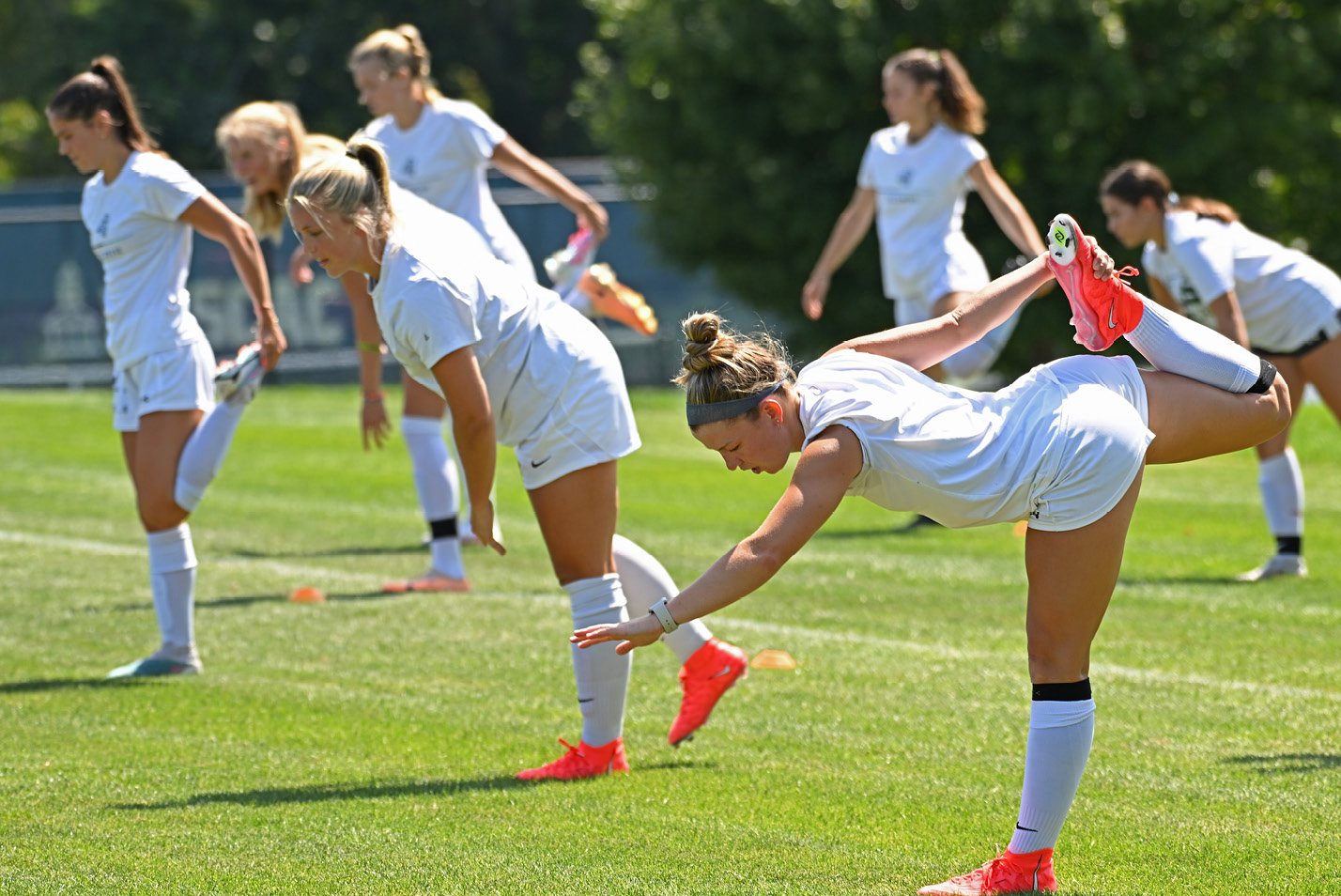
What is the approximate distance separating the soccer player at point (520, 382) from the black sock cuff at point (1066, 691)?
1.63 m

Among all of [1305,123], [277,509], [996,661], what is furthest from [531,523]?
[1305,123]

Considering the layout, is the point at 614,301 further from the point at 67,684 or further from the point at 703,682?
the point at 67,684

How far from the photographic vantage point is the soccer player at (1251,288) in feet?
27.1

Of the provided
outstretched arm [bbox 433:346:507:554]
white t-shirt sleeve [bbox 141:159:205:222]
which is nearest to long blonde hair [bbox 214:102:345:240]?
white t-shirt sleeve [bbox 141:159:205:222]

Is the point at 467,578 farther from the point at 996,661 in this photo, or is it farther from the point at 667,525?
the point at 996,661

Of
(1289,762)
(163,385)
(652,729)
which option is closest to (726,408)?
(652,729)

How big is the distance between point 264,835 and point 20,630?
3.59m

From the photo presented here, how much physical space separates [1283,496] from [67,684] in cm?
599

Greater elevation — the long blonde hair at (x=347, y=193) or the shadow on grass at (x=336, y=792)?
the long blonde hair at (x=347, y=193)

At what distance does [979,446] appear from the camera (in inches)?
160

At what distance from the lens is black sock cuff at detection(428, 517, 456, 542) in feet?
29.2

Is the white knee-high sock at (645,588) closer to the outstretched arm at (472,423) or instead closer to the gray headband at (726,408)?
the outstretched arm at (472,423)

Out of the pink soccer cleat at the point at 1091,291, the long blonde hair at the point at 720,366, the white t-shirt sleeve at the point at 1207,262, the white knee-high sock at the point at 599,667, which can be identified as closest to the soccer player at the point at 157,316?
the white knee-high sock at the point at 599,667

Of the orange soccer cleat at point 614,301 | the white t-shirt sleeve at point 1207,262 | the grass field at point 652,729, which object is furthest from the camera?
the white t-shirt sleeve at point 1207,262
